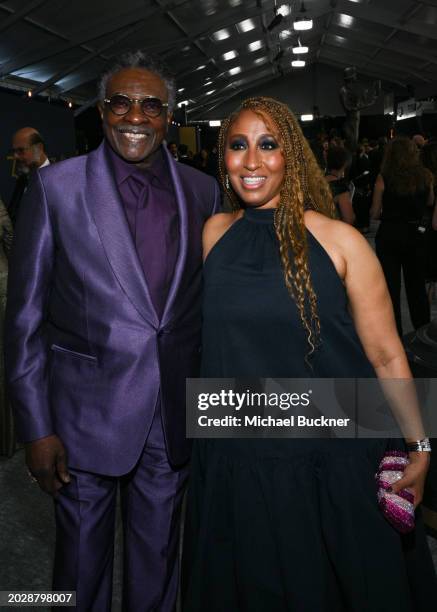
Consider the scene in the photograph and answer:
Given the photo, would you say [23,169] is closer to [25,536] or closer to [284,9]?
[25,536]

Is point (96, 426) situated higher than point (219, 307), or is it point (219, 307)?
point (219, 307)

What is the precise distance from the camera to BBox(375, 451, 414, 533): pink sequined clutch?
1.59 metres

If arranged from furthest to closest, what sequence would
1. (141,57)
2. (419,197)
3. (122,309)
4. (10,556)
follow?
(419,197)
(10,556)
(141,57)
(122,309)

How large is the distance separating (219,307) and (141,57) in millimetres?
799

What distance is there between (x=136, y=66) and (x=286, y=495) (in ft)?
4.11

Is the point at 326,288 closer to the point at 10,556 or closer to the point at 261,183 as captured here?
the point at 261,183

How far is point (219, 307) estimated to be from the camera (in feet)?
5.42

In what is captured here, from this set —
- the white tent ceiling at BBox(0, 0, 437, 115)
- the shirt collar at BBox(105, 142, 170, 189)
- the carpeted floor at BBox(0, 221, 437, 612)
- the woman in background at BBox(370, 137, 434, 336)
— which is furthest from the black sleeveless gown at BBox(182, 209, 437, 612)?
the white tent ceiling at BBox(0, 0, 437, 115)

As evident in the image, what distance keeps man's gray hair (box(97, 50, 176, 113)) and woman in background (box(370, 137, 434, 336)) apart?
3.44 m

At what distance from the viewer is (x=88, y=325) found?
5.69 feet

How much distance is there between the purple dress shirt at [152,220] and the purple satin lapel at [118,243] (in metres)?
0.05

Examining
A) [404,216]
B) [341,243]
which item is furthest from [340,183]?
[341,243]

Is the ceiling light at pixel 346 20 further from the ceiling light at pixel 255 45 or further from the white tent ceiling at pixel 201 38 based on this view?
the ceiling light at pixel 255 45

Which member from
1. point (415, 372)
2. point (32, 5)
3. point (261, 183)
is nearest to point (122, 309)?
point (261, 183)
